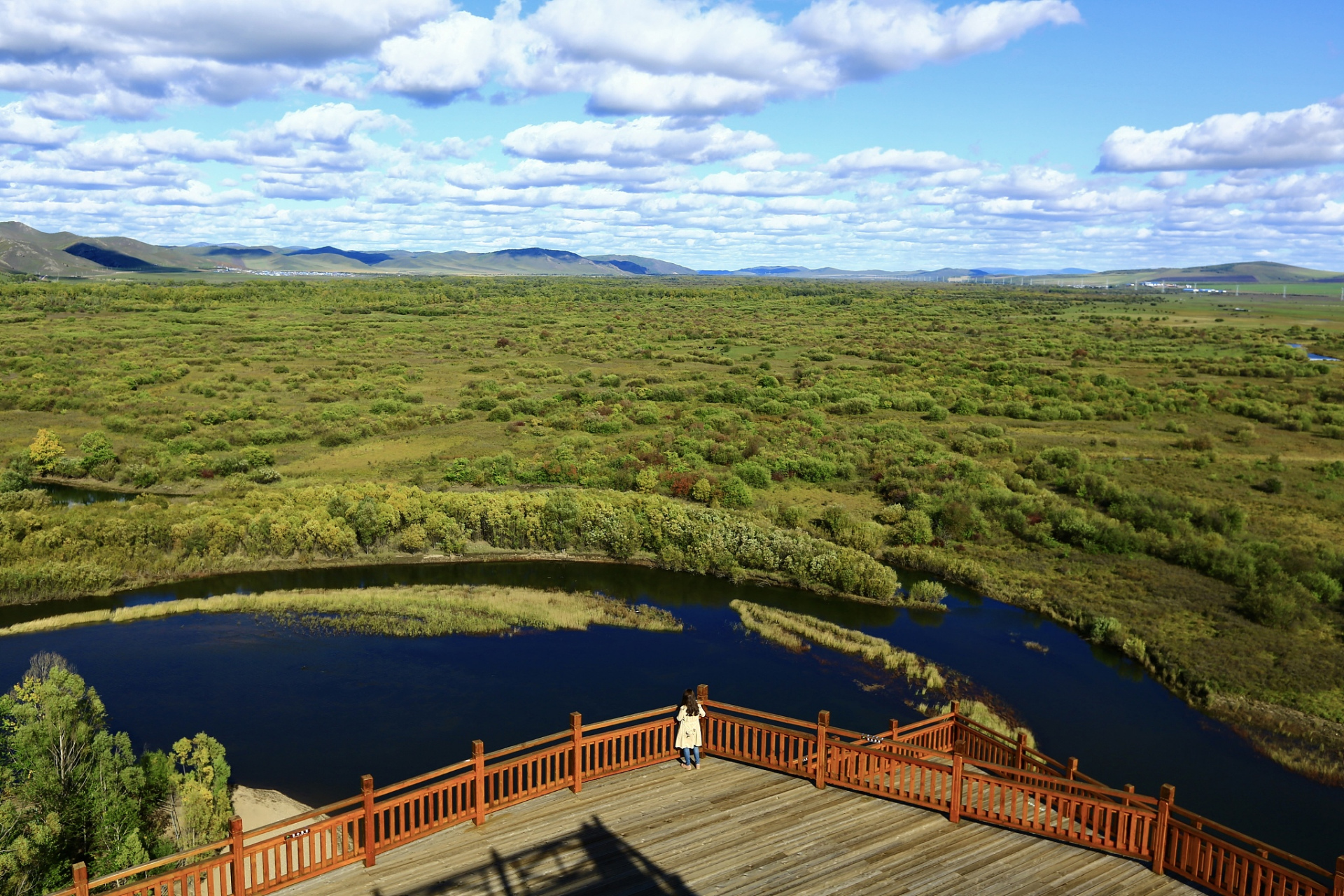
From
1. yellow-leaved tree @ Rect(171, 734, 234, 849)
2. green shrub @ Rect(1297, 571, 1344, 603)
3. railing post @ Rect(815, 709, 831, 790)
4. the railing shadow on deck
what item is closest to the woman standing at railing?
railing post @ Rect(815, 709, 831, 790)

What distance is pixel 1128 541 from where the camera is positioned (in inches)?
1431

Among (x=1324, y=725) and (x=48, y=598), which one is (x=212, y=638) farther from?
(x=1324, y=725)

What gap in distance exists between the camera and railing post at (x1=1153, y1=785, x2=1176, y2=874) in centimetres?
1103

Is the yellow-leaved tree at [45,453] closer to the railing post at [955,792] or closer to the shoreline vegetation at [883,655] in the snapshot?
the shoreline vegetation at [883,655]

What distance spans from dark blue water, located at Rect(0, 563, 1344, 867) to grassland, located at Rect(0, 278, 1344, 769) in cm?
208

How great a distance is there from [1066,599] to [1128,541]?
650 cm

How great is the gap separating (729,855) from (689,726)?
243cm

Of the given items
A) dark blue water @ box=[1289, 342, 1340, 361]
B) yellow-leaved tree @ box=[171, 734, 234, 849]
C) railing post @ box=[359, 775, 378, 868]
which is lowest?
yellow-leaved tree @ box=[171, 734, 234, 849]

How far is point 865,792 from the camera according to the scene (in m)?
13.0

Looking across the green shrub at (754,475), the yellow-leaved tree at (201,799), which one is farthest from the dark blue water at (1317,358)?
the yellow-leaved tree at (201,799)

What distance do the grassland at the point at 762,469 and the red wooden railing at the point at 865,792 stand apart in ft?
48.8

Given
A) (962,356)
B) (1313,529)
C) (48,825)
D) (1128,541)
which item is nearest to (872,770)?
(48,825)

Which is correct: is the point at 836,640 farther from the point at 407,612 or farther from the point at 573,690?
the point at 407,612

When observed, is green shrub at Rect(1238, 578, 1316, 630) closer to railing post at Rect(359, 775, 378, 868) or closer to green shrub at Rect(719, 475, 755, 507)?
green shrub at Rect(719, 475, 755, 507)
